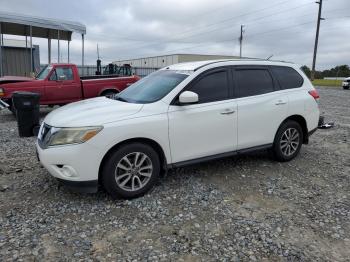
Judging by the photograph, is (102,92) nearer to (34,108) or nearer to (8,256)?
(34,108)

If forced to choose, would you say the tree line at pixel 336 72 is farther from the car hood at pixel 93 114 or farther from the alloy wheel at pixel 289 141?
the car hood at pixel 93 114

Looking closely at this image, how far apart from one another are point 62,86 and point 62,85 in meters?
0.03

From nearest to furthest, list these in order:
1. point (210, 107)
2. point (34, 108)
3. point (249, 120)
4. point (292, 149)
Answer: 1. point (210, 107)
2. point (249, 120)
3. point (292, 149)
4. point (34, 108)

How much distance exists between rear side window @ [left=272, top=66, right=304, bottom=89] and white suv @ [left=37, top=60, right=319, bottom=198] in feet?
0.06

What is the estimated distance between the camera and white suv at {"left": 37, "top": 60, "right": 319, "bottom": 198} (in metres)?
3.91

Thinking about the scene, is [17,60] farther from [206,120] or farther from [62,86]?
[206,120]

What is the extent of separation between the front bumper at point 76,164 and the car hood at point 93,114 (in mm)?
308

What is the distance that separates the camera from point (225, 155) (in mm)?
4941

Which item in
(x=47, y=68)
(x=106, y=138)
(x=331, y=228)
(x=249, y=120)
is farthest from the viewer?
(x=47, y=68)

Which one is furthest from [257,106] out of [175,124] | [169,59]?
[169,59]

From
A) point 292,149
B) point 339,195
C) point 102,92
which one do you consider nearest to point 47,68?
point 102,92

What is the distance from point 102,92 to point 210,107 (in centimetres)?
769

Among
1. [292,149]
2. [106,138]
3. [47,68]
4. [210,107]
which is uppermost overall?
[47,68]

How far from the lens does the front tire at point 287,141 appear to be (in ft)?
18.4
